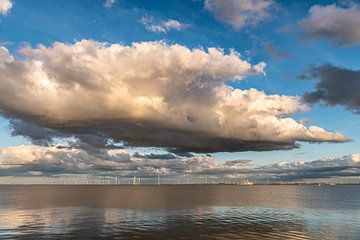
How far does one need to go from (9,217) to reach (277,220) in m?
64.9

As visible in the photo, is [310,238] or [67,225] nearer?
[310,238]

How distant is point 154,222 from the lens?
88.1 metres

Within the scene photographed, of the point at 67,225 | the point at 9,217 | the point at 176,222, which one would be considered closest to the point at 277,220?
the point at 176,222

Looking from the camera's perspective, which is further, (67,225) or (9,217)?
(9,217)

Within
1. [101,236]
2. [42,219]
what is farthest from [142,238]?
[42,219]

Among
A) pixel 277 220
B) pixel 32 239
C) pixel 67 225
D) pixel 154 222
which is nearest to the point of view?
pixel 32 239

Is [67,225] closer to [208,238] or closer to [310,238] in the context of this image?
[208,238]

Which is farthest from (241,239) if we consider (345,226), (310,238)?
(345,226)

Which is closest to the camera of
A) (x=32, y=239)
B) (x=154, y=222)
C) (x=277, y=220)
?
(x=32, y=239)

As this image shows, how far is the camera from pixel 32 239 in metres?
63.2

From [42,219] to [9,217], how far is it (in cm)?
1056

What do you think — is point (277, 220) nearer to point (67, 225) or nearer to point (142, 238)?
point (142, 238)

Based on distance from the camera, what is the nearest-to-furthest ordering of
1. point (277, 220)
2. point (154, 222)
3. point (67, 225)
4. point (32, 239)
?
point (32, 239) → point (67, 225) → point (154, 222) → point (277, 220)

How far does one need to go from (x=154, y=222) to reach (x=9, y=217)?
122 ft
